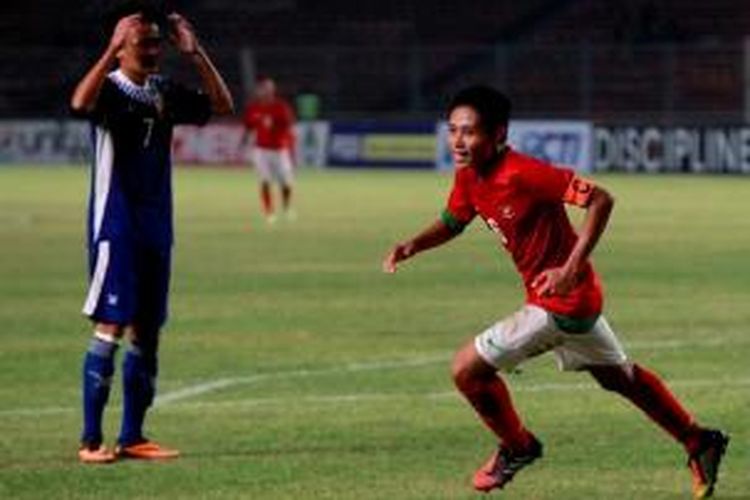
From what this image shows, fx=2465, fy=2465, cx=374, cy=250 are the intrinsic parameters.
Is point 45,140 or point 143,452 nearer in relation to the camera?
point 143,452

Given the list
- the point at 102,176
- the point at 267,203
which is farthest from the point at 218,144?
the point at 102,176

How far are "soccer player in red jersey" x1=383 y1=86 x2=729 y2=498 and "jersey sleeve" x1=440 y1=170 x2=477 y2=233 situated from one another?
18 mm

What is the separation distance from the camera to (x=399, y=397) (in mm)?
14547

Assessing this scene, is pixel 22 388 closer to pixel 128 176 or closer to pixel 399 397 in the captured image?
pixel 399 397

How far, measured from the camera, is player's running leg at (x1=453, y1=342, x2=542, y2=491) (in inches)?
415

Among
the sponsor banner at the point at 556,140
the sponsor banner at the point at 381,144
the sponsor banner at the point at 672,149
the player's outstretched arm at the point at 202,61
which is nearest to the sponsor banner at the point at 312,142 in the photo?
the sponsor banner at the point at 381,144

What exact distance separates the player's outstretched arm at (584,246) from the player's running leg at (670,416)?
68cm

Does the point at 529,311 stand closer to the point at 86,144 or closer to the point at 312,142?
the point at 312,142

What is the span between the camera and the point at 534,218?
10.4 m

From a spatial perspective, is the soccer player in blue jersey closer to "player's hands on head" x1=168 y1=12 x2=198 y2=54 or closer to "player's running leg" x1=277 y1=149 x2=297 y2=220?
"player's hands on head" x1=168 y1=12 x2=198 y2=54

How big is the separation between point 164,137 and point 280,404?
8.48ft

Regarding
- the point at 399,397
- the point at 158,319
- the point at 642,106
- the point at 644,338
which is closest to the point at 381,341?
the point at 644,338

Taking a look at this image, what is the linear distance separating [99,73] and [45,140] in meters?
57.0

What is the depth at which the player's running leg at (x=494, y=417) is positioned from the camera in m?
10.5
